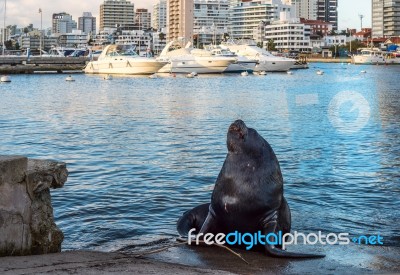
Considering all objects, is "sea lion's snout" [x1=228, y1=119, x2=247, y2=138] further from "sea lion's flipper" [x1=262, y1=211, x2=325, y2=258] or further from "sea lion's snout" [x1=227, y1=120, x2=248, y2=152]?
"sea lion's flipper" [x1=262, y1=211, x2=325, y2=258]

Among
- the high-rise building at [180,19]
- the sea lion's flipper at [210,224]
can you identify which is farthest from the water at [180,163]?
the high-rise building at [180,19]

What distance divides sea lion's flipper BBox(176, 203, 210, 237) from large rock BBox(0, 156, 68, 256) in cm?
167

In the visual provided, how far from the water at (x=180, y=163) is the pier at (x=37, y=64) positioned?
65.9 metres

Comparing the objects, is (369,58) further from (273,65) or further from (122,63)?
Result: (122,63)

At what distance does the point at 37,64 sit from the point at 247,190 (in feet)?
335

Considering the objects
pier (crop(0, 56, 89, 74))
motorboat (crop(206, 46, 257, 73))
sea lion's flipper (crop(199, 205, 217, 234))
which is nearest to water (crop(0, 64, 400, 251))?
sea lion's flipper (crop(199, 205, 217, 234))

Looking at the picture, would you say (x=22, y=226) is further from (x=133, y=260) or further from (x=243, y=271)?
(x=243, y=271)

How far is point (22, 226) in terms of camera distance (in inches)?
238

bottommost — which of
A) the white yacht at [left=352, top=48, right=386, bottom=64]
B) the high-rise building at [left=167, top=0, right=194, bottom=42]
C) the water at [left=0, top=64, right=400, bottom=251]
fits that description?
the water at [left=0, top=64, right=400, bottom=251]

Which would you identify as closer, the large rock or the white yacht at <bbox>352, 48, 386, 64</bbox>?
the large rock

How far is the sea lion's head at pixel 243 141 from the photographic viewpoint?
6.69m

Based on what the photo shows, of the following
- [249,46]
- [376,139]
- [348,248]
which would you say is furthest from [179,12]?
[348,248]

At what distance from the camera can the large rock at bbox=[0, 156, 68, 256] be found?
5.91m

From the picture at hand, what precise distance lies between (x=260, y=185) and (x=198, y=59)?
3578 inches
